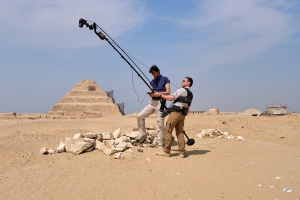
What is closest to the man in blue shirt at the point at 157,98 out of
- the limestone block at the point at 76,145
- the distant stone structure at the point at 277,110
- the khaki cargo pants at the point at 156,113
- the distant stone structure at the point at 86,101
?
the khaki cargo pants at the point at 156,113

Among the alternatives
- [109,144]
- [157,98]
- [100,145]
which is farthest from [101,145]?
[157,98]

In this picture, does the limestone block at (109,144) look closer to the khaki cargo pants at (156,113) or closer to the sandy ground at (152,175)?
the sandy ground at (152,175)

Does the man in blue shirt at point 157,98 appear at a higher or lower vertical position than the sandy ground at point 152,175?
higher

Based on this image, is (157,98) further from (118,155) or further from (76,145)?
(76,145)

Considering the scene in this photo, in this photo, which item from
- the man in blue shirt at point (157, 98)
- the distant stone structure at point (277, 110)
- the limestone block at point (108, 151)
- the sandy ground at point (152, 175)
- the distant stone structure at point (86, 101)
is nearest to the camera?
the sandy ground at point (152, 175)

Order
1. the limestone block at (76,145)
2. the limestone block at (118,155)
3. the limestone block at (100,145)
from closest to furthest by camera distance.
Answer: the limestone block at (118,155)
the limestone block at (76,145)
the limestone block at (100,145)

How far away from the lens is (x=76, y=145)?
246 inches

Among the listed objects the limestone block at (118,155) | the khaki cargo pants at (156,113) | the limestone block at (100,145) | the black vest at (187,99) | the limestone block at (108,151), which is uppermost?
the black vest at (187,99)

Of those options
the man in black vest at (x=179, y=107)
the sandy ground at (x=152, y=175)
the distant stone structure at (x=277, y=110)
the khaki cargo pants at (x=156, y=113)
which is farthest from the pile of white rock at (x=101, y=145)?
the distant stone structure at (x=277, y=110)

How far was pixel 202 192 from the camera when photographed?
13.8 feet

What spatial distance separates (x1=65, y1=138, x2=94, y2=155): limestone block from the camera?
616 centimetres

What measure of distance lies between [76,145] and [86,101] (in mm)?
51667

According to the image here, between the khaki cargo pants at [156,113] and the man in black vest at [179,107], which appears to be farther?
the khaki cargo pants at [156,113]

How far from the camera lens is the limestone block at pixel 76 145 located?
243 inches
